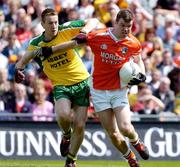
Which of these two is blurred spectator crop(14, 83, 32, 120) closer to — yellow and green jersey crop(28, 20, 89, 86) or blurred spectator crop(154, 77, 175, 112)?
blurred spectator crop(154, 77, 175, 112)

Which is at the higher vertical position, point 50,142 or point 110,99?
point 110,99

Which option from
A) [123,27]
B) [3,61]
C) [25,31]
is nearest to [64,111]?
[123,27]

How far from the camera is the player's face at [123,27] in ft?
41.0

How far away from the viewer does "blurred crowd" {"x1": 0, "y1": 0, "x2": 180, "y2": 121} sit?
59.2 ft

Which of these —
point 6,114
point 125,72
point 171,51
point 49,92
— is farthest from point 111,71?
point 171,51

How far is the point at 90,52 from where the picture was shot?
63.5 feet

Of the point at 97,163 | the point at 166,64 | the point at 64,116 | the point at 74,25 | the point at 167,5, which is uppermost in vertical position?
the point at 74,25

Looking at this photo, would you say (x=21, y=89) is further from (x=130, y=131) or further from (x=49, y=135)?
(x=130, y=131)

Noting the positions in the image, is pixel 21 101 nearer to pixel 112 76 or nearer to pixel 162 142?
pixel 162 142

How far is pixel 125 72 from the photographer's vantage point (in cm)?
1284

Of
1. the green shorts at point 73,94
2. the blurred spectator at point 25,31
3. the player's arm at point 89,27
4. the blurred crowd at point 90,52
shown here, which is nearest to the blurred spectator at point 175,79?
the blurred crowd at point 90,52

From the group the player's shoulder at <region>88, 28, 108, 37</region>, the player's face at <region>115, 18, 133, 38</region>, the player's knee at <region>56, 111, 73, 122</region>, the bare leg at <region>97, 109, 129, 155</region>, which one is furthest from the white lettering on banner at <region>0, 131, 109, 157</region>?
the player's face at <region>115, 18, 133, 38</region>

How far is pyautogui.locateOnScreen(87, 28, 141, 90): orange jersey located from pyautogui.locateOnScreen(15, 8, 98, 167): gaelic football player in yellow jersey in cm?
36

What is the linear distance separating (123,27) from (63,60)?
1377 millimetres
